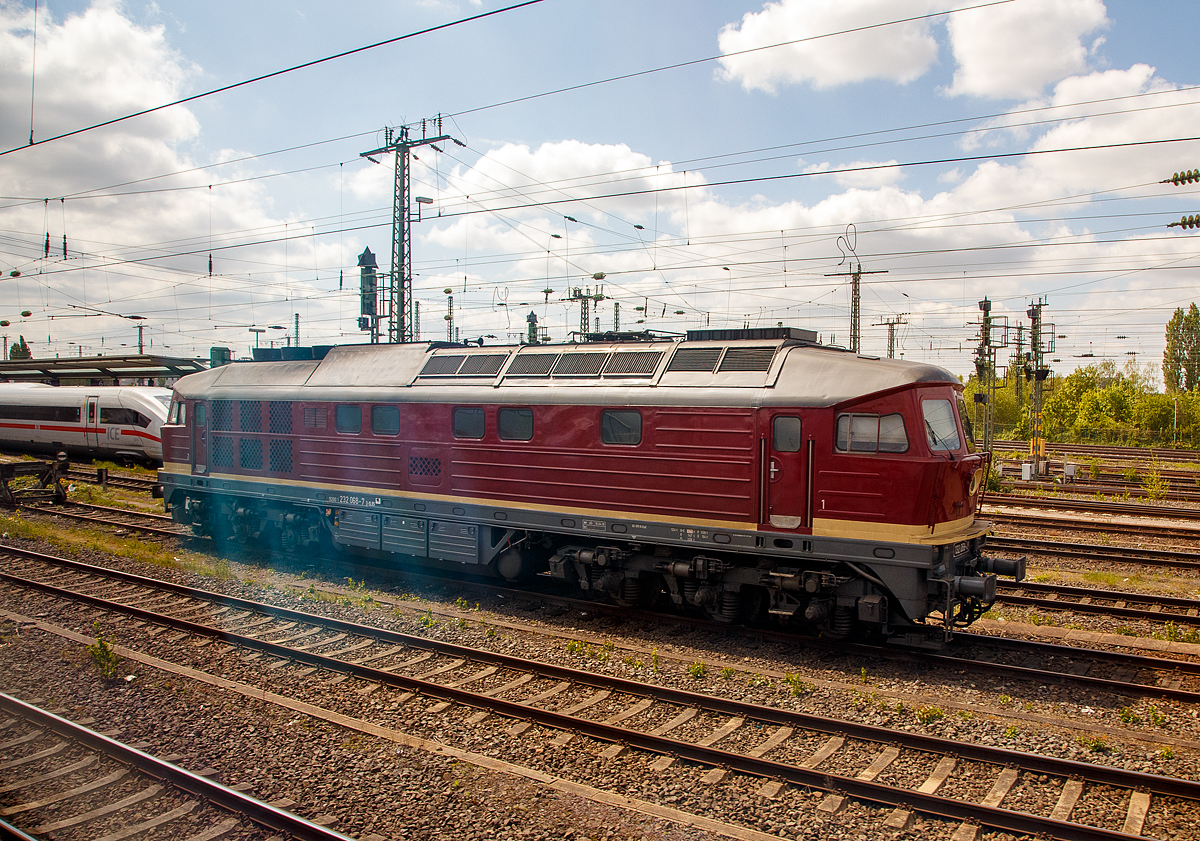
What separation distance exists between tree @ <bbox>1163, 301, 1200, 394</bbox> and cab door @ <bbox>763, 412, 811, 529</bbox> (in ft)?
256

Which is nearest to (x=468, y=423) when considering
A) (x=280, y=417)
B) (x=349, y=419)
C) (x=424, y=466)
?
(x=424, y=466)

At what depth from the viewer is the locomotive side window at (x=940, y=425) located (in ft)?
30.8

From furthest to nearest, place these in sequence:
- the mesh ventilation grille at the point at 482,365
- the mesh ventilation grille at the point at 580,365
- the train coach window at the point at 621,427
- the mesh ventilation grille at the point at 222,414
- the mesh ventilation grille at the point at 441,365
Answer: the mesh ventilation grille at the point at 222,414 → the mesh ventilation grille at the point at 441,365 → the mesh ventilation grille at the point at 482,365 → the mesh ventilation grille at the point at 580,365 → the train coach window at the point at 621,427

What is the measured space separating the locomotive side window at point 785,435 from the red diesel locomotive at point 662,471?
3 cm

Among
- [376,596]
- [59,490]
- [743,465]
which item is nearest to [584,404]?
[743,465]

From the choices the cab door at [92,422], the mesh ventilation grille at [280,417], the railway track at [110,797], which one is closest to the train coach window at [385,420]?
the mesh ventilation grille at [280,417]

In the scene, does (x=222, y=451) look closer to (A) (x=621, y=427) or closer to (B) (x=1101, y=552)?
(A) (x=621, y=427)

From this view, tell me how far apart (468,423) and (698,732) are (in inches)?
266

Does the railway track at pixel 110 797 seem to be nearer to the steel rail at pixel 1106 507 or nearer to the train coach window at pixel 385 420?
the train coach window at pixel 385 420

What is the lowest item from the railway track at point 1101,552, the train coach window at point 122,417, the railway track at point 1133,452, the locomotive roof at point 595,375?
the railway track at point 1101,552

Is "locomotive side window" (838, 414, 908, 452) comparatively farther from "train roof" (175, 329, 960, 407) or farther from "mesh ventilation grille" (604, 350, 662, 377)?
Answer: "mesh ventilation grille" (604, 350, 662, 377)

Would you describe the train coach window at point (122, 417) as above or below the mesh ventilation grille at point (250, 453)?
above

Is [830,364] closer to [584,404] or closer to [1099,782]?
[584,404]

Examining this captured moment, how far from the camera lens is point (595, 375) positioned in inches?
454
